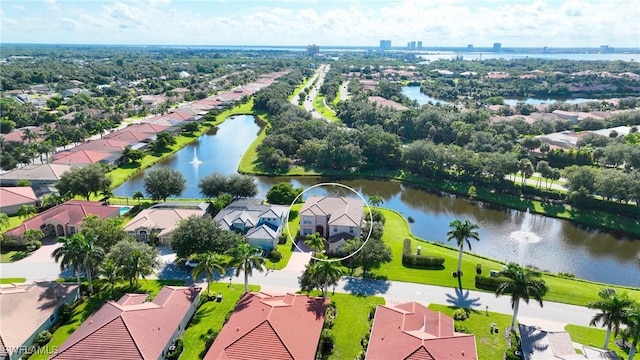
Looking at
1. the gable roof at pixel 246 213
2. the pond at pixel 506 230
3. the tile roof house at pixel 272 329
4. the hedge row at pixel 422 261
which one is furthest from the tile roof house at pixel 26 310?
the hedge row at pixel 422 261

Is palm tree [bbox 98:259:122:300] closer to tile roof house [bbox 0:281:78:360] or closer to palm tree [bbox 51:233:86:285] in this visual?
palm tree [bbox 51:233:86:285]

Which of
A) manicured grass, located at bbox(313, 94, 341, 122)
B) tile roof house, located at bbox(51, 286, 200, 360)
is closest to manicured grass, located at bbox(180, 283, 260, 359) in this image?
tile roof house, located at bbox(51, 286, 200, 360)

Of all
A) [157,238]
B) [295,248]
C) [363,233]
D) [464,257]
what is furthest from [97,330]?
[464,257]

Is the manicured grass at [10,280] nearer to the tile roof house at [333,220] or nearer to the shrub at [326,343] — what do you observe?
the tile roof house at [333,220]

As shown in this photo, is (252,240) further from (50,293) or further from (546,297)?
(546,297)

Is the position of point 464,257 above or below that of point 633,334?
below

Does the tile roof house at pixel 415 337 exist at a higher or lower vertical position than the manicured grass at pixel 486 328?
higher

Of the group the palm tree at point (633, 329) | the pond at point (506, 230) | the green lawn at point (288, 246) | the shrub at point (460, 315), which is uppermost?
the palm tree at point (633, 329)
